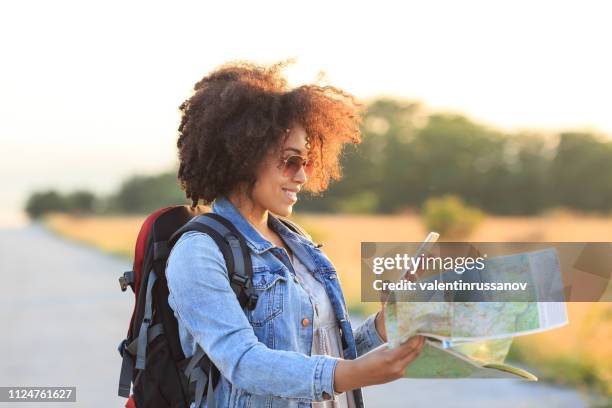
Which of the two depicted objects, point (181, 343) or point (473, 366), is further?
point (181, 343)

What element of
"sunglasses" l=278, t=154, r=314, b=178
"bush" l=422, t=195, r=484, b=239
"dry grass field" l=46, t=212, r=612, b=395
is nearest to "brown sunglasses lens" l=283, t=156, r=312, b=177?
"sunglasses" l=278, t=154, r=314, b=178

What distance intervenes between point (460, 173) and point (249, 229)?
53.3 meters

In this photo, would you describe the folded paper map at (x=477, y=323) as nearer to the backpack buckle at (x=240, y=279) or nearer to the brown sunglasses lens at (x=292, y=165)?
the backpack buckle at (x=240, y=279)

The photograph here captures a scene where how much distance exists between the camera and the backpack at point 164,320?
212cm

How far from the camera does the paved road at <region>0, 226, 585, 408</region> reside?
617cm

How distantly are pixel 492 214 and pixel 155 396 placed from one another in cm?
4939

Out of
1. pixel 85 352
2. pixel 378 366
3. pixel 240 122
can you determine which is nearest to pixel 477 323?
pixel 378 366

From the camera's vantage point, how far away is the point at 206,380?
85.1 inches

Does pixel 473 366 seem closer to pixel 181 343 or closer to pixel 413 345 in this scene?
pixel 413 345

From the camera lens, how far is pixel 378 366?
6.04 ft

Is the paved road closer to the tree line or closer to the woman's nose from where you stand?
the woman's nose

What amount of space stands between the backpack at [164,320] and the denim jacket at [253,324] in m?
0.03

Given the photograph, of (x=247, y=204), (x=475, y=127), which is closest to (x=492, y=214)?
(x=475, y=127)

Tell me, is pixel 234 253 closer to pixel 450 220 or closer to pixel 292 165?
pixel 292 165
